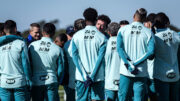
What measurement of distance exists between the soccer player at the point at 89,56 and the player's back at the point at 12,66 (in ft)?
3.85

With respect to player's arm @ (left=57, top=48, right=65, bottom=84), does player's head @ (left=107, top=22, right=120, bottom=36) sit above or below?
above

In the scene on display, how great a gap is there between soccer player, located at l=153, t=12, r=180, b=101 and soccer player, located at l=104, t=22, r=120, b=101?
0.93 metres

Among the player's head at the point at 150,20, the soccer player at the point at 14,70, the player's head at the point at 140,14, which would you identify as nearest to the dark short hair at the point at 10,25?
the soccer player at the point at 14,70

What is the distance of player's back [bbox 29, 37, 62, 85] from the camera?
30.8ft

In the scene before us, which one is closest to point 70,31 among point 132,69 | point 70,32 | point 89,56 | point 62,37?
point 70,32

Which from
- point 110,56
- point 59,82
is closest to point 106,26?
point 110,56

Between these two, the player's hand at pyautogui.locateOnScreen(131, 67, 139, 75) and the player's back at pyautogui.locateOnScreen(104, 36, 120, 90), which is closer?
the player's hand at pyautogui.locateOnScreen(131, 67, 139, 75)

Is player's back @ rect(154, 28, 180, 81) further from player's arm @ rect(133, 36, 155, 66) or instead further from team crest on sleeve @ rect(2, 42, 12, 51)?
team crest on sleeve @ rect(2, 42, 12, 51)

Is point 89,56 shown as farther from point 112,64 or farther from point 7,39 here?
point 7,39

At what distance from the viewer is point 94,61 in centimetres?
920

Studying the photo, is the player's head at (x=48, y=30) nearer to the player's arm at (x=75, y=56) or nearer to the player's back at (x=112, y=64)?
the player's arm at (x=75, y=56)

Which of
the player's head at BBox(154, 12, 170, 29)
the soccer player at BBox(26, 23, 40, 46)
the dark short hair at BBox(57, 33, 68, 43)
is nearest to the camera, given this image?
the player's head at BBox(154, 12, 170, 29)

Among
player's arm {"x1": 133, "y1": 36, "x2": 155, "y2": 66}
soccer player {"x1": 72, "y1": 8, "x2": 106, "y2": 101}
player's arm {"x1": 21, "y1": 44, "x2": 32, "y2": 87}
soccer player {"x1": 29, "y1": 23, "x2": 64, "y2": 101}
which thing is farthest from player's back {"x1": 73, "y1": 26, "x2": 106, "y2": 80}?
player's arm {"x1": 21, "y1": 44, "x2": 32, "y2": 87}

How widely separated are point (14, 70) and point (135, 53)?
2602 millimetres
